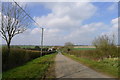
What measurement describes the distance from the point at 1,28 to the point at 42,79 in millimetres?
7264

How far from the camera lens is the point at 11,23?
14922 mm

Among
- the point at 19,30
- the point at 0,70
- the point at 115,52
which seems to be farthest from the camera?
the point at 115,52

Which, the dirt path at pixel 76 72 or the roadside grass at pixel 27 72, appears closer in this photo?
the dirt path at pixel 76 72

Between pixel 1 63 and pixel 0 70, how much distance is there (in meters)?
0.67

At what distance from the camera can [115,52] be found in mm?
23141

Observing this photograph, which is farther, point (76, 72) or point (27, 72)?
point (27, 72)

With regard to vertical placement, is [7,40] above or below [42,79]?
above

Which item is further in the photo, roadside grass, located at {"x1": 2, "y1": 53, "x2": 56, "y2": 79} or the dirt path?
roadside grass, located at {"x1": 2, "y1": 53, "x2": 56, "y2": 79}

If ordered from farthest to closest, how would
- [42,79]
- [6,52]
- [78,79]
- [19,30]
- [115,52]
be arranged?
[115,52]
[19,30]
[6,52]
[42,79]
[78,79]

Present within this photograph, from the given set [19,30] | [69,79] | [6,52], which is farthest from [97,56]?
[69,79]

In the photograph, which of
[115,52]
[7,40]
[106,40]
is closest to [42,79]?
[7,40]

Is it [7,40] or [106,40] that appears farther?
[106,40]

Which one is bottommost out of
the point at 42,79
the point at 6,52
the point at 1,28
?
the point at 42,79

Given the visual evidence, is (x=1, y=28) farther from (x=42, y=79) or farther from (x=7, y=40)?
(x=42, y=79)
